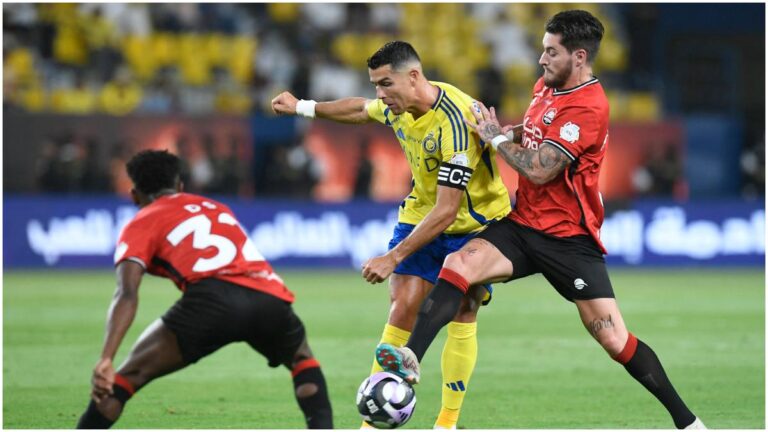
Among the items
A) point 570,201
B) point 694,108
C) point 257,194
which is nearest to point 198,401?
point 570,201

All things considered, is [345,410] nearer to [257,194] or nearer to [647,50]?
[257,194]

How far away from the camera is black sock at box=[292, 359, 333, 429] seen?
5742 millimetres

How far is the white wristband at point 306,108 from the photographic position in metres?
6.95

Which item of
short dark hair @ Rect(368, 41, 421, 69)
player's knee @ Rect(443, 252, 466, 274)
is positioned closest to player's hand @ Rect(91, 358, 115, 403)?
player's knee @ Rect(443, 252, 466, 274)

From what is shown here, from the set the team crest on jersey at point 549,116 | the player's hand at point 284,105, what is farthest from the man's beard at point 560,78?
the player's hand at point 284,105

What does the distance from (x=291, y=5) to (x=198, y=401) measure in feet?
50.1

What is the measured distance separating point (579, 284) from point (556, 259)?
17cm

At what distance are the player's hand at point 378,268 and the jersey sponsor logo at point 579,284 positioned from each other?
93 centimetres

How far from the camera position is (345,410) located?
735cm

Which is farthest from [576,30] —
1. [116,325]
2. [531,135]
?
[116,325]

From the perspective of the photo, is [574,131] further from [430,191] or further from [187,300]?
[187,300]

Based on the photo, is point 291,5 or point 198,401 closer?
point 198,401

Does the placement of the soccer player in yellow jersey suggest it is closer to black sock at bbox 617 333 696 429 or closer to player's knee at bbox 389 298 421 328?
player's knee at bbox 389 298 421 328

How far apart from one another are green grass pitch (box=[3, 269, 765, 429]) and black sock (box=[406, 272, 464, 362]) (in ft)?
3.73
